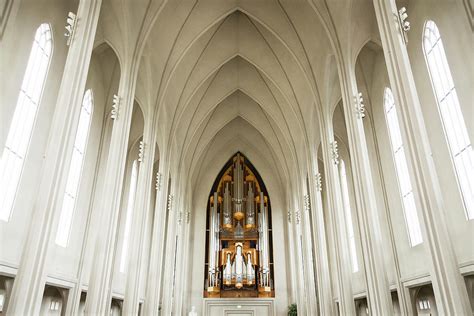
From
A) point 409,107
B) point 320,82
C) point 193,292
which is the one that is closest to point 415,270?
point 409,107

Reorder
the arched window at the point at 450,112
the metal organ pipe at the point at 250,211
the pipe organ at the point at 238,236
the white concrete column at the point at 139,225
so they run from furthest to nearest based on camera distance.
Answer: the metal organ pipe at the point at 250,211 → the pipe organ at the point at 238,236 → the white concrete column at the point at 139,225 → the arched window at the point at 450,112

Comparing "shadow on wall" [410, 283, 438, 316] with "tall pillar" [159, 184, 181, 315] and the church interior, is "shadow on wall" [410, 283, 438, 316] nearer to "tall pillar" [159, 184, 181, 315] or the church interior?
the church interior

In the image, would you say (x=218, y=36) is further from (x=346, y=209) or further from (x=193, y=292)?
(x=193, y=292)

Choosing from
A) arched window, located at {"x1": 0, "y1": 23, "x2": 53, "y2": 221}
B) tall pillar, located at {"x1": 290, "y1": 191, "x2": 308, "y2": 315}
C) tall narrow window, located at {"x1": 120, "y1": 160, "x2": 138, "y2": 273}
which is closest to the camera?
arched window, located at {"x1": 0, "y1": 23, "x2": 53, "y2": 221}

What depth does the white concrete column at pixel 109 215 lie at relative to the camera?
31.1 feet

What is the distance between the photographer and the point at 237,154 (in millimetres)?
26281

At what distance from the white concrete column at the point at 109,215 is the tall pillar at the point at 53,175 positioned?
2391 millimetres

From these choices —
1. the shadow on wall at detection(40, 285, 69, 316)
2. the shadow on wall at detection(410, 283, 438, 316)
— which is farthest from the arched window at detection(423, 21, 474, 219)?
the shadow on wall at detection(40, 285, 69, 316)

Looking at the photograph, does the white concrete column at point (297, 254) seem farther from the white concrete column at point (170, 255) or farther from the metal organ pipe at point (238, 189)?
the white concrete column at point (170, 255)

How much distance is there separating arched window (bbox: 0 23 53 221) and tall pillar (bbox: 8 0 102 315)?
7.78 feet

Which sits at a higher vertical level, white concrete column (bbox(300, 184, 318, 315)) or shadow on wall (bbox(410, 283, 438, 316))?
white concrete column (bbox(300, 184, 318, 315))

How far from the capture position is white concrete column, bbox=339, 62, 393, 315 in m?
9.04

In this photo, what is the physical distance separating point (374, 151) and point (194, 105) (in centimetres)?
1030

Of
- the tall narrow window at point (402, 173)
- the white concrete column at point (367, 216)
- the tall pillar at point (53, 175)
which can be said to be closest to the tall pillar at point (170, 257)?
the white concrete column at point (367, 216)
